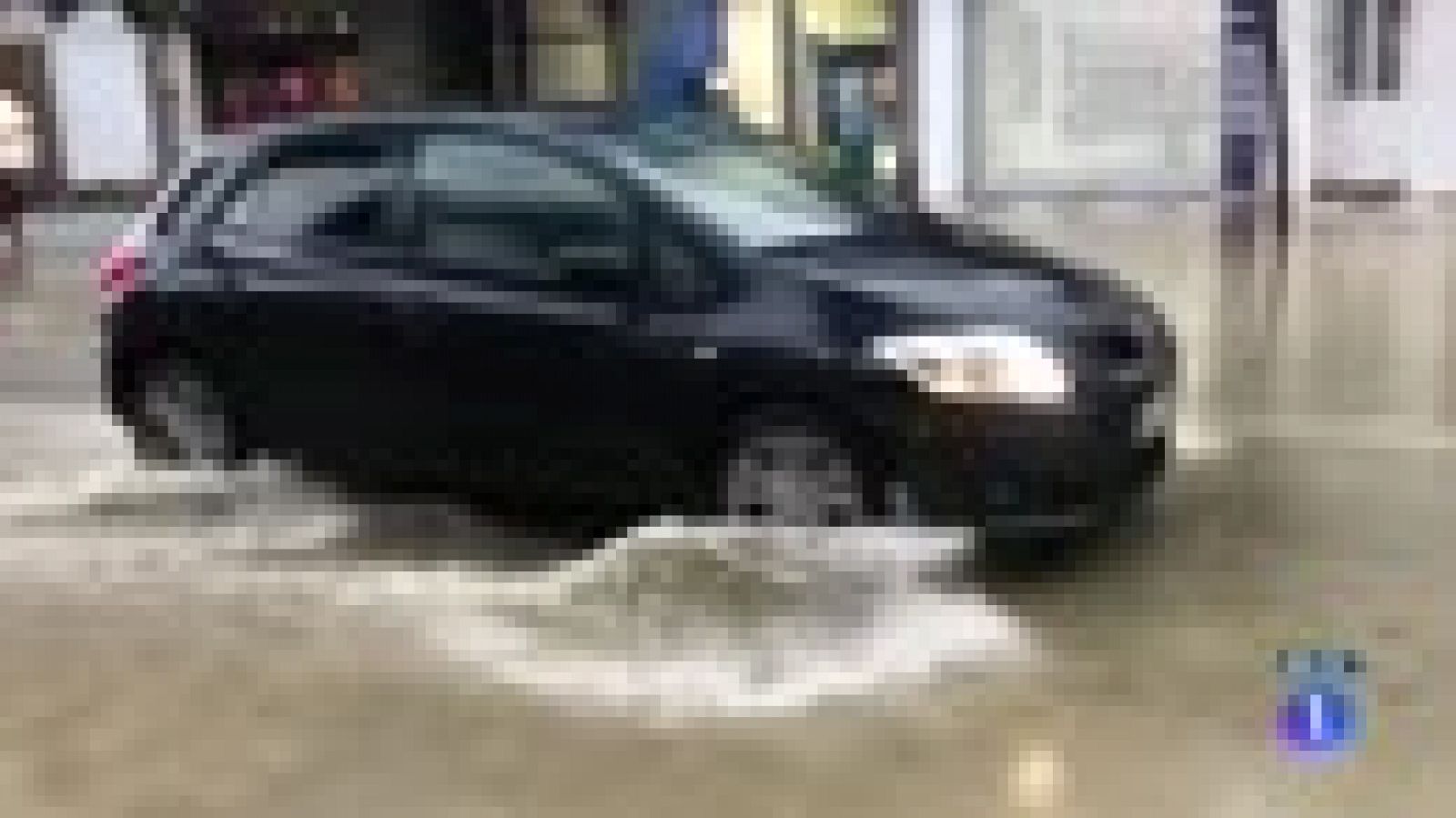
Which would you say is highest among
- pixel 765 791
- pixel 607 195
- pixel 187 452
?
pixel 607 195

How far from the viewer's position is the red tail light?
7121 millimetres

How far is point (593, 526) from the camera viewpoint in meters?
6.14

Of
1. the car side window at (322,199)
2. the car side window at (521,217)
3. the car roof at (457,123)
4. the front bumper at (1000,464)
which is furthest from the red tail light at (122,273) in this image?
the front bumper at (1000,464)

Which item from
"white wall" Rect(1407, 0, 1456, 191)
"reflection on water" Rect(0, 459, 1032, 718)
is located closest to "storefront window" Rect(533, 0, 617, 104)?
"reflection on water" Rect(0, 459, 1032, 718)

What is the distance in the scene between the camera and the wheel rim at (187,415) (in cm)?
702

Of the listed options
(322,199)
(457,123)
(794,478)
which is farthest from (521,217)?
(794,478)

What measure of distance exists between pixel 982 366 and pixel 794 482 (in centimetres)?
65

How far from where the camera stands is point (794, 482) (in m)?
5.82

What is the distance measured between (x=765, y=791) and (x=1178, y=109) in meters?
13.8

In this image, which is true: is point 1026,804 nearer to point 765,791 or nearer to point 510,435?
point 765,791

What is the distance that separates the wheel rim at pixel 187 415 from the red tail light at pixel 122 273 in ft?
1.06

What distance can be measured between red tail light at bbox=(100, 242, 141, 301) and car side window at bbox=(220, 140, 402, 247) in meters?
0.42

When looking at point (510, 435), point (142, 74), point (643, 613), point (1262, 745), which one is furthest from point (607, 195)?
point (142, 74)

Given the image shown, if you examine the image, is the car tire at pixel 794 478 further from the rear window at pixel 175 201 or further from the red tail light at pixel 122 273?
the red tail light at pixel 122 273
